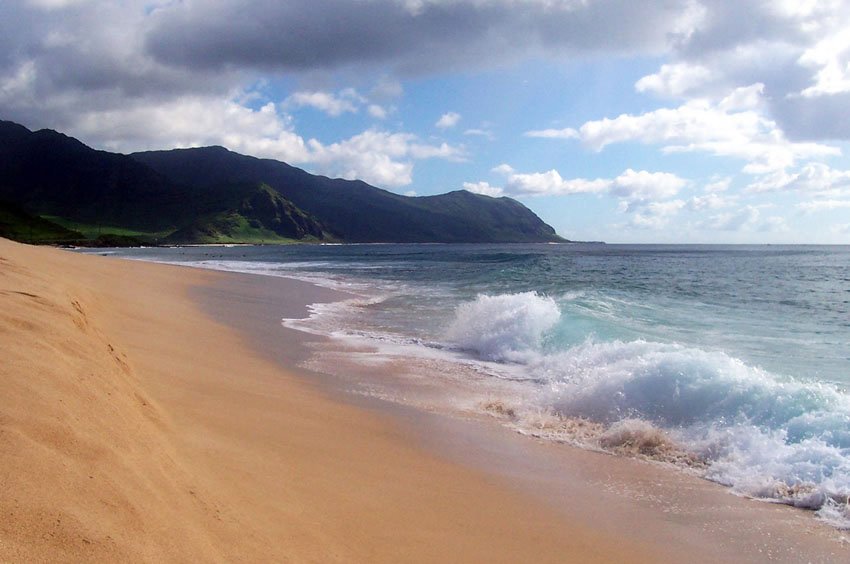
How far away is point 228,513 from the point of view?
3828 millimetres

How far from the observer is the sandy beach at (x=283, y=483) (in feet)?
9.83

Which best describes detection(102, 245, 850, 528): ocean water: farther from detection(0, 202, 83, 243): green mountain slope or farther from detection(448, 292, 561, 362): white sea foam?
detection(0, 202, 83, 243): green mountain slope

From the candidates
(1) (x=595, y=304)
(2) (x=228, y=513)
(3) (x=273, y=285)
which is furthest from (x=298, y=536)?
→ (3) (x=273, y=285)

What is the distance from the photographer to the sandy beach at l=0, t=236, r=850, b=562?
3.00 metres

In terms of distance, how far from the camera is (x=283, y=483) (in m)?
5.01

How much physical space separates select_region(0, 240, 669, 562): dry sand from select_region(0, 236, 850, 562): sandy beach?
0.6 inches

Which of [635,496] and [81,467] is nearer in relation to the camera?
[81,467]

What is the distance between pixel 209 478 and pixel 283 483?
77 cm

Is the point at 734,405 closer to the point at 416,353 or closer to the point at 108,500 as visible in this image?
the point at 416,353

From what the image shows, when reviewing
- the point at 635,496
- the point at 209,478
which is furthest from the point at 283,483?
the point at 635,496

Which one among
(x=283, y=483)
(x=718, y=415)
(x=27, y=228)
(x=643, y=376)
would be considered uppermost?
(x=27, y=228)

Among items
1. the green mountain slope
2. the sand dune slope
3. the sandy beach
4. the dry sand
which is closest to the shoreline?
the sandy beach

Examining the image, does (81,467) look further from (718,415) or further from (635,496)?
(718,415)

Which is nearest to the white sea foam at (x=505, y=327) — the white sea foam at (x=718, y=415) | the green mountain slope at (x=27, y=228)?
the white sea foam at (x=718, y=415)
